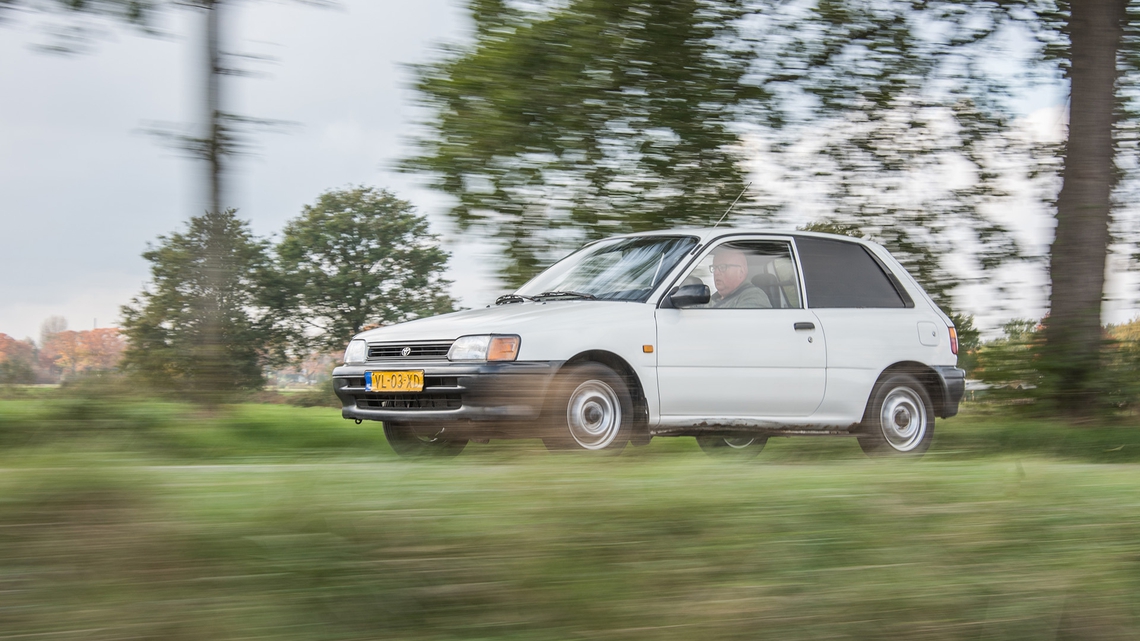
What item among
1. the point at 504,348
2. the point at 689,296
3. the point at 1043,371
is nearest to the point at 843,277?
the point at 689,296

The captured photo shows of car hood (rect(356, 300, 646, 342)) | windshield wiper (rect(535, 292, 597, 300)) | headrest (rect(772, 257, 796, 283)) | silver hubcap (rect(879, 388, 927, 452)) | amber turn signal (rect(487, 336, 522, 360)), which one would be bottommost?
silver hubcap (rect(879, 388, 927, 452))

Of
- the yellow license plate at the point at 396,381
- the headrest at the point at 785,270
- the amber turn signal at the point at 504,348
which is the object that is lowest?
the yellow license plate at the point at 396,381

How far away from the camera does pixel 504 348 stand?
702 centimetres

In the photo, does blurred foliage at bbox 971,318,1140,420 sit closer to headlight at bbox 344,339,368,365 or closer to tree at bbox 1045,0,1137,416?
tree at bbox 1045,0,1137,416

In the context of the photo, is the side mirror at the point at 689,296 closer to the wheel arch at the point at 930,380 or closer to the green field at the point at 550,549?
the wheel arch at the point at 930,380

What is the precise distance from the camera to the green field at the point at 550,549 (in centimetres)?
212

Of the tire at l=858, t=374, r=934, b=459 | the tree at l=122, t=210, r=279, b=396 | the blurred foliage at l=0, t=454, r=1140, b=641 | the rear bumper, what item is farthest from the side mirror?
the blurred foliage at l=0, t=454, r=1140, b=641

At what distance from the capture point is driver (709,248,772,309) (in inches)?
320

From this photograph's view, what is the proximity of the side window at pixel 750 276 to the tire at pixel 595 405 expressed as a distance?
114 cm

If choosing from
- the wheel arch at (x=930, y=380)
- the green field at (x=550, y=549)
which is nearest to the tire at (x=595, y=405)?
the wheel arch at (x=930, y=380)

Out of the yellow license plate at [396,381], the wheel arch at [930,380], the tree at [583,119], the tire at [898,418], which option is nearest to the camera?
the yellow license plate at [396,381]

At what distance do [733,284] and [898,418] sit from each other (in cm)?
185

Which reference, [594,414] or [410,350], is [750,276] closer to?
[594,414]

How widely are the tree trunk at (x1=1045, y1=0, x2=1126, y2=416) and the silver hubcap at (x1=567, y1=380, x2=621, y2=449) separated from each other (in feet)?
14.8
